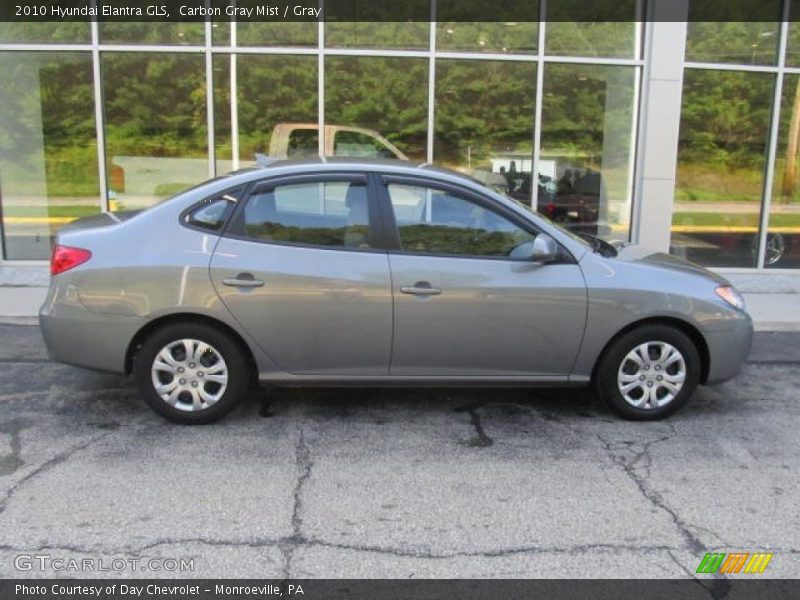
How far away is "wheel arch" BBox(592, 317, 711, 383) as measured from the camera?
467cm

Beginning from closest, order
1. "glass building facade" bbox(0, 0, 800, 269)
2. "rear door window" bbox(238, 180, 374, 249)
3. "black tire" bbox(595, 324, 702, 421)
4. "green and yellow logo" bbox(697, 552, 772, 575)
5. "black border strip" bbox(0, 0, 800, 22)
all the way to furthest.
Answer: "green and yellow logo" bbox(697, 552, 772, 575) → "rear door window" bbox(238, 180, 374, 249) → "black tire" bbox(595, 324, 702, 421) → "black border strip" bbox(0, 0, 800, 22) → "glass building facade" bbox(0, 0, 800, 269)

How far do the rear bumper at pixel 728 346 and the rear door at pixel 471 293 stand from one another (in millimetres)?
911

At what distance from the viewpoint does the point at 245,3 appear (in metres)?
9.12

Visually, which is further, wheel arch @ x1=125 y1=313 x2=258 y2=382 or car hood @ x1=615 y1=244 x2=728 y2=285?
car hood @ x1=615 y1=244 x2=728 y2=285

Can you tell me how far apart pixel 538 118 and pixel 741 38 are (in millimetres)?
2799

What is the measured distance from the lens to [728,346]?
15.5 feet

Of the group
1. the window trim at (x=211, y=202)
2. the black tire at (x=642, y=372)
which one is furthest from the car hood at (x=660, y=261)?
the window trim at (x=211, y=202)

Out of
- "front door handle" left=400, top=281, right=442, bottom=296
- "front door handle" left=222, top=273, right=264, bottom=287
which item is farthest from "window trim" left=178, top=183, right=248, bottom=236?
"front door handle" left=400, top=281, right=442, bottom=296

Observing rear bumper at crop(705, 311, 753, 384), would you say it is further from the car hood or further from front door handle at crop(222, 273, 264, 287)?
front door handle at crop(222, 273, 264, 287)

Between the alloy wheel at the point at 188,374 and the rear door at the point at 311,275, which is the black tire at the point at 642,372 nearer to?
the rear door at the point at 311,275

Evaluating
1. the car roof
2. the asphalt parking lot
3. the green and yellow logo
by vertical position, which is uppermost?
the car roof

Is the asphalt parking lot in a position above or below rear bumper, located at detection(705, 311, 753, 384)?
below

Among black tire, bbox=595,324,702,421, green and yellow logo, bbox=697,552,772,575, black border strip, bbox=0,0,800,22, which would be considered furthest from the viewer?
black border strip, bbox=0,0,800,22
